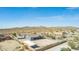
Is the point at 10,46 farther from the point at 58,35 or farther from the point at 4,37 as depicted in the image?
the point at 58,35

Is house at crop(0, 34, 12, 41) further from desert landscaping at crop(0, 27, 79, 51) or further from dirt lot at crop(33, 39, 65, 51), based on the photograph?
dirt lot at crop(33, 39, 65, 51)

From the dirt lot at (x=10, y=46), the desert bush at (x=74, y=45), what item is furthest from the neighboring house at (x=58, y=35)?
the dirt lot at (x=10, y=46)

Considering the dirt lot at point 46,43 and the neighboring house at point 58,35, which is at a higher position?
the neighboring house at point 58,35

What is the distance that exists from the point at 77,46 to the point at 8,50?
2.14ft

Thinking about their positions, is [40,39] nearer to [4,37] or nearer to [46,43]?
[46,43]

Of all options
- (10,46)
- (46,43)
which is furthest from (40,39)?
(10,46)

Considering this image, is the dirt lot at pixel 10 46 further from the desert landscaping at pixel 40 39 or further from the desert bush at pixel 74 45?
the desert bush at pixel 74 45

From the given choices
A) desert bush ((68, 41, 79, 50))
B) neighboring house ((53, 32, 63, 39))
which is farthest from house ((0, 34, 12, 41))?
desert bush ((68, 41, 79, 50))

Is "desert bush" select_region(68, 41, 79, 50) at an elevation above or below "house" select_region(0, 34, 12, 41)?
below

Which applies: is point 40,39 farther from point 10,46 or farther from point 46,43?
point 10,46

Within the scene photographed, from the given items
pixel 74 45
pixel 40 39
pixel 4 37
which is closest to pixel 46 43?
pixel 40 39

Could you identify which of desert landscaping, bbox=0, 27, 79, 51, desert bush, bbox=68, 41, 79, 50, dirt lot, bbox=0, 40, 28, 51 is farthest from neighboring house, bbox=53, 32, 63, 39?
dirt lot, bbox=0, 40, 28, 51

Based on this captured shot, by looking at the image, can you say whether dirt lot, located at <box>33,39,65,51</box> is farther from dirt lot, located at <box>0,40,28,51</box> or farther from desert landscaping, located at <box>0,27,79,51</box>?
dirt lot, located at <box>0,40,28,51</box>

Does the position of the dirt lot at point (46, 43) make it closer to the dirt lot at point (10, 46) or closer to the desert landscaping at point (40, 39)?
the desert landscaping at point (40, 39)
